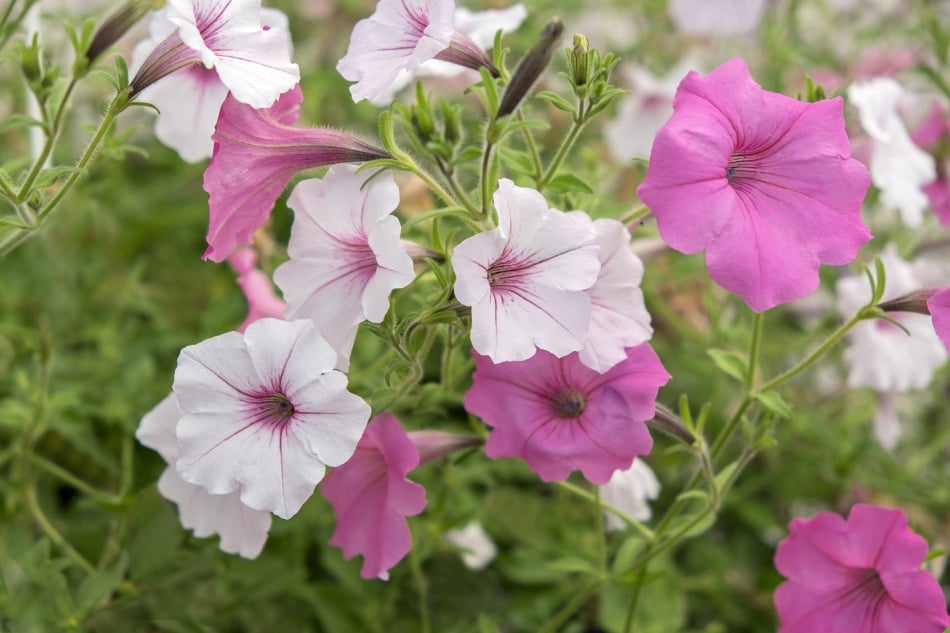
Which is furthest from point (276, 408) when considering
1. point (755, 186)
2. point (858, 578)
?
point (858, 578)

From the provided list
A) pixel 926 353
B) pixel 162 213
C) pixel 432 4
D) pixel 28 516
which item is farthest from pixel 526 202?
pixel 162 213

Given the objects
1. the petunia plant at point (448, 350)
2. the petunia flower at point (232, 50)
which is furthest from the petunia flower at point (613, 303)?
the petunia flower at point (232, 50)

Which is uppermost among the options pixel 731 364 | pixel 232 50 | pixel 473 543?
pixel 232 50

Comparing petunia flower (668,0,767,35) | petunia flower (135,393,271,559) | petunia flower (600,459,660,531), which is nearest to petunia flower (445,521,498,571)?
petunia flower (600,459,660,531)

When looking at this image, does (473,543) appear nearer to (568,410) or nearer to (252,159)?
(568,410)

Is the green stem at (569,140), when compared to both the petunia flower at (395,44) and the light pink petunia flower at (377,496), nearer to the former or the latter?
the petunia flower at (395,44)

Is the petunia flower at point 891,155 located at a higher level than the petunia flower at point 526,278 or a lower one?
lower

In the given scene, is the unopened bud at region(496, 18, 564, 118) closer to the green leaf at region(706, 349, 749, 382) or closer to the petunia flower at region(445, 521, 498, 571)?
the green leaf at region(706, 349, 749, 382)
